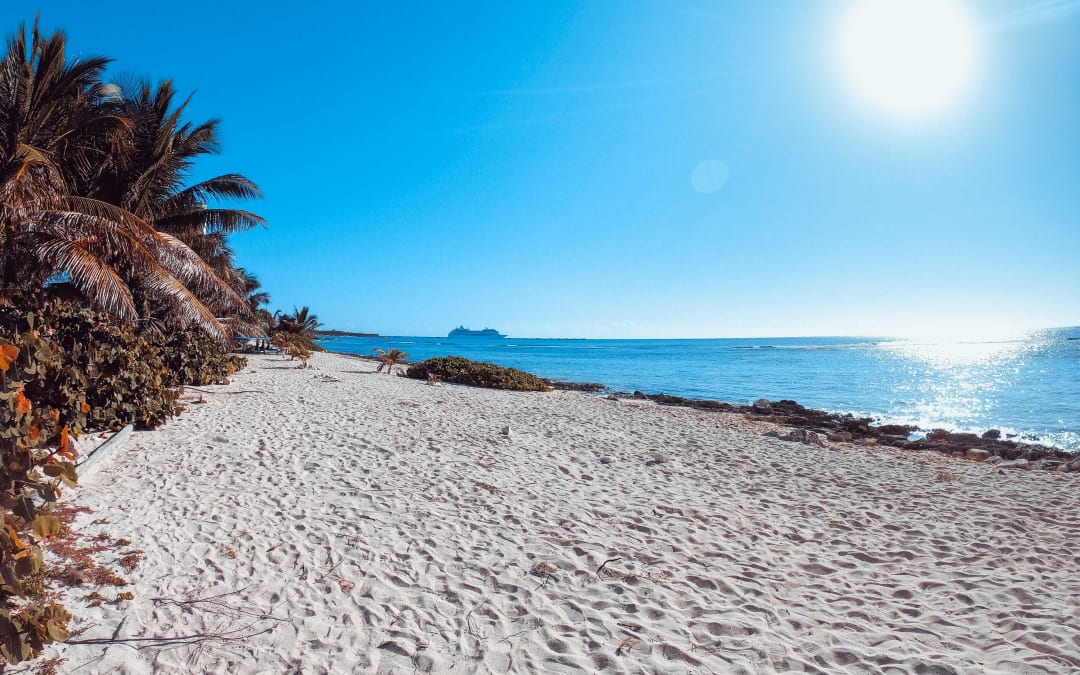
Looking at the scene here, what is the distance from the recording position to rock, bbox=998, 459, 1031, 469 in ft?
31.3

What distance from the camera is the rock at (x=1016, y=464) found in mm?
9555

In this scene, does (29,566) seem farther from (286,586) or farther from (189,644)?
(286,586)

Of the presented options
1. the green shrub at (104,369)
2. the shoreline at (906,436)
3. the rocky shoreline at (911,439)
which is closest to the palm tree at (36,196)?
the green shrub at (104,369)

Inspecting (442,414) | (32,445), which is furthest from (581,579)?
(442,414)

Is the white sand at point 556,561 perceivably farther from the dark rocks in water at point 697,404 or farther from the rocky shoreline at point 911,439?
the dark rocks in water at point 697,404

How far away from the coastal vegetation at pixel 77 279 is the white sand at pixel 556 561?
68 cm

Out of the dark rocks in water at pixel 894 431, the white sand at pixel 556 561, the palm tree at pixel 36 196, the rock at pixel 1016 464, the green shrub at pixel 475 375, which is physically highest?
the palm tree at pixel 36 196

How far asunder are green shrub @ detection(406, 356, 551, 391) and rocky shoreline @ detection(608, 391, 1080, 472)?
6528 mm

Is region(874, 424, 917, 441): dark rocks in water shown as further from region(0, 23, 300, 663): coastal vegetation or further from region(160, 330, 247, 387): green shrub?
region(160, 330, 247, 387): green shrub

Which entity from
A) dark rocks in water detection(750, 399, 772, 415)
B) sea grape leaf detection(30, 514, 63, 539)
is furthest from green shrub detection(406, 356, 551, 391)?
sea grape leaf detection(30, 514, 63, 539)

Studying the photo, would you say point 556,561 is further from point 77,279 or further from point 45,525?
point 77,279

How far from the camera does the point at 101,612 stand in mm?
3105

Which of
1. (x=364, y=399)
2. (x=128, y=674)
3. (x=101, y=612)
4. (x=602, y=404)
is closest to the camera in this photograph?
(x=128, y=674)

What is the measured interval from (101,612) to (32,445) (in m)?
1.13
